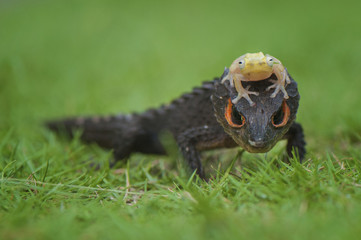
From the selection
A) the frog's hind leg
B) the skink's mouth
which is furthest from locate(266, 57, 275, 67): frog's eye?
the skink's mouth

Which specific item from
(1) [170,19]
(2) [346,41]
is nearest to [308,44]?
(2) [346,41]

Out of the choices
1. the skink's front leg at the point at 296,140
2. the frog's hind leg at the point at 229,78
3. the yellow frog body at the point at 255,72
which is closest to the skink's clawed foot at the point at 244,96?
the yellow frog body at the point at 255,72

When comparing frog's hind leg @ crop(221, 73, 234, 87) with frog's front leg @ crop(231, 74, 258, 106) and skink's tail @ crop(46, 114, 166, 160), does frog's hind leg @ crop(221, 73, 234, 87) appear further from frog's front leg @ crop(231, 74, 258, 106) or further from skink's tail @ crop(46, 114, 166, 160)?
skink's tail @ crop(46, 114, 166, 160)

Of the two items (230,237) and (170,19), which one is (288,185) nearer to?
(230,237)

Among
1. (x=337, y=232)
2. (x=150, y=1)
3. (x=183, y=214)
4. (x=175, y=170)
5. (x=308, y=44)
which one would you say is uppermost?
(x=150, y=1)

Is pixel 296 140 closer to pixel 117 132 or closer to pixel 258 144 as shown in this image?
pixel 258 144

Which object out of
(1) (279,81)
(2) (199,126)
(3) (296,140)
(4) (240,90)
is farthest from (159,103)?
(1) (279,81)
